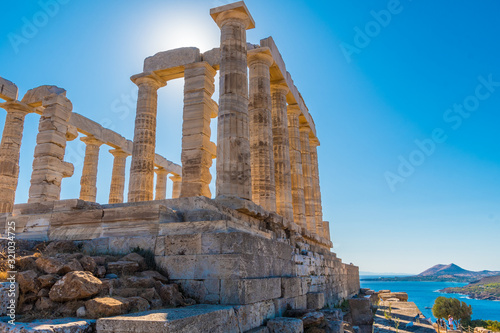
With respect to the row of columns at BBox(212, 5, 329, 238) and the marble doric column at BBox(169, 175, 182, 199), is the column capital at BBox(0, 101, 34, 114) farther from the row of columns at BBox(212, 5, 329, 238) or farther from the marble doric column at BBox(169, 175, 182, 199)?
the marble doric column at BBox(169, 175, 182, 199)

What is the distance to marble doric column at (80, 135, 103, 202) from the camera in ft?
83.8

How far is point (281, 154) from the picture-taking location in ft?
62.7

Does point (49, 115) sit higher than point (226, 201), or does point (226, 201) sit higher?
point (49, 115)

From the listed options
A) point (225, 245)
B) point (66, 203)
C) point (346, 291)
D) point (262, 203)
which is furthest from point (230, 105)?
point (346, 291)

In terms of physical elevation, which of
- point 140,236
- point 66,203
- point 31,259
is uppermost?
point 66,203

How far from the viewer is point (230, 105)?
514 inches

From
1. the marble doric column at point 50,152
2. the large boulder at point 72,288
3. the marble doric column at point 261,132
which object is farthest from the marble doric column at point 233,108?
the marble doric column at point 50,152

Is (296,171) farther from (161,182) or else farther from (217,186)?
(161,182)

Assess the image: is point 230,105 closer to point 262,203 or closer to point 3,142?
point 262,203

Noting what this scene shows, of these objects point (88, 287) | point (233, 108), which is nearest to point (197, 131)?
point (233, 108)

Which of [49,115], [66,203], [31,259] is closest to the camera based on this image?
[31,259]

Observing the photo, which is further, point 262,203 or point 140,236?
point 262,203

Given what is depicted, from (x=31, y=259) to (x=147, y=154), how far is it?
12.4 metres

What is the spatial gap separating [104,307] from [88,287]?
569 millimetres
